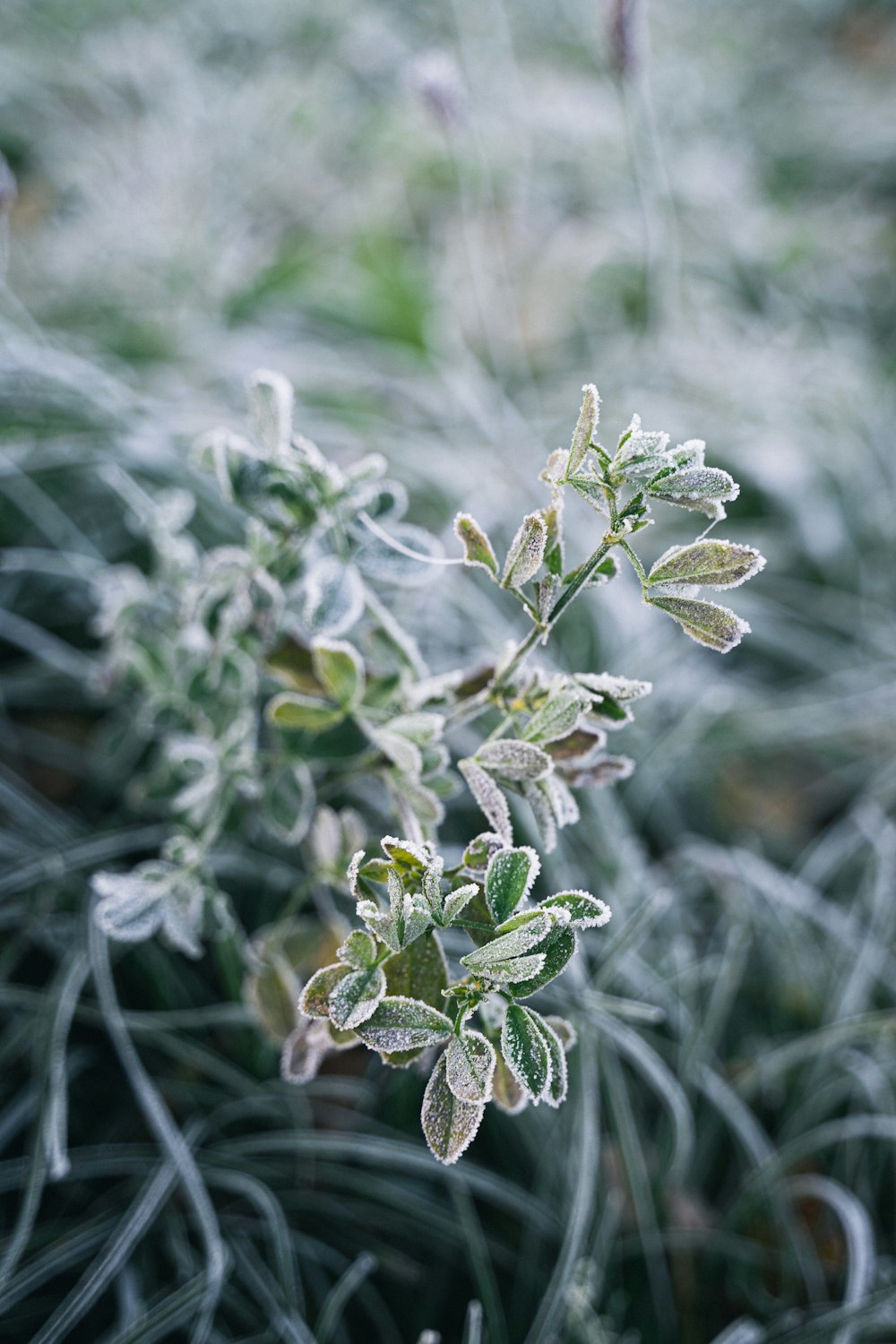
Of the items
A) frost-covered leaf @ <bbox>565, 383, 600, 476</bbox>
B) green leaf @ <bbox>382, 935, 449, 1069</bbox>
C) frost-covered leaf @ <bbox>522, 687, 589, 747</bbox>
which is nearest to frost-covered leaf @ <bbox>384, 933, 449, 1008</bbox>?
green leaf @ <bbox>382, 935, 449, 1069</bbox>

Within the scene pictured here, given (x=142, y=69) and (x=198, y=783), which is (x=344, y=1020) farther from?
(x=142, y=69)

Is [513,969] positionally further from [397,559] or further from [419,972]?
[397,559]

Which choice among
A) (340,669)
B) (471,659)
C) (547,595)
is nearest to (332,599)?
(340,669)

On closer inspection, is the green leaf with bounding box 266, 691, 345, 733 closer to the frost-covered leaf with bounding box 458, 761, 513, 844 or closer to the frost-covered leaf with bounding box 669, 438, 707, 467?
the frost-covered leaf with bounding box 458, 761, 513, 844

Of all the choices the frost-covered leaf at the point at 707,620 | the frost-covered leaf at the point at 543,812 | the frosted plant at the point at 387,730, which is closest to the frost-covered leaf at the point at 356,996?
the frosted plant at the point at 387,730

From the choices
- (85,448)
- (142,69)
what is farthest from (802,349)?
(142,69)

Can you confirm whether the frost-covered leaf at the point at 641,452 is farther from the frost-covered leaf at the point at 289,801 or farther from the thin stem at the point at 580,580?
the frost-covered leaf at the point at 289,801

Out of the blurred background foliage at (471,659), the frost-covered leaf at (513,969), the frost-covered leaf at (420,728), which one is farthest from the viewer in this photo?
the blurred background foliage at (471,659)
